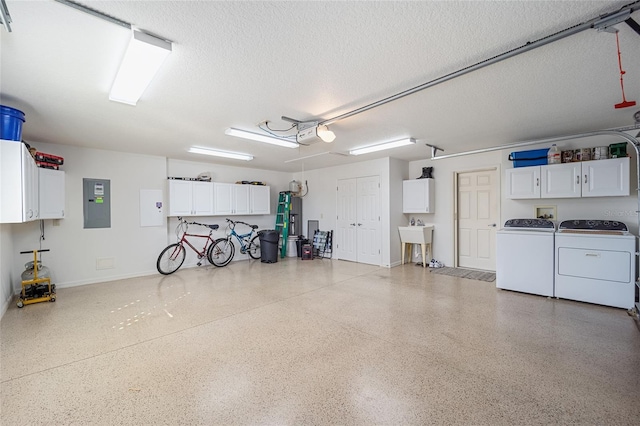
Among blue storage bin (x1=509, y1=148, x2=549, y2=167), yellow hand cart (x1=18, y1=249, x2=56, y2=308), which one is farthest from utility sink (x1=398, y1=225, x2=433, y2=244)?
yellow hand cart (x1=18, y1=249, x2=56, y2=308)

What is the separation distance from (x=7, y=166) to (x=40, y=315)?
198 centimetres

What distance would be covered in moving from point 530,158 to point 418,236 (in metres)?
2.45

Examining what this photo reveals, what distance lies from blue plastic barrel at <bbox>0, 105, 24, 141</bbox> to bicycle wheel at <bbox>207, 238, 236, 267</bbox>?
3.92 metres

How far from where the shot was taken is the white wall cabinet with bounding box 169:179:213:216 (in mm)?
5789

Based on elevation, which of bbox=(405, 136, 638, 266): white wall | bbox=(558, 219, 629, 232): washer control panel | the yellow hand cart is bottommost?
the yellow hand cart

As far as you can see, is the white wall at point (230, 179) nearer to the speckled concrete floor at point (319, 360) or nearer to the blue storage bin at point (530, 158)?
the speckled concrete floor at point (319, 360)

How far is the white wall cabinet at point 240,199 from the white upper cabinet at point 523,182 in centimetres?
530

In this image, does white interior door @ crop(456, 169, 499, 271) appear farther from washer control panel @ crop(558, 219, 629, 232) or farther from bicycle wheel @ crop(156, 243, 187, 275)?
bicycle wheel @ crop(156, 243, 187, 275)

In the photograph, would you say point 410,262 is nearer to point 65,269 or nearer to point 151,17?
point 151,17

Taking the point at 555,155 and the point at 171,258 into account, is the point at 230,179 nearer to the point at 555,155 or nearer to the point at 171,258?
the point at 171,258

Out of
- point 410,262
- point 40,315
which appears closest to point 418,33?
point 40,315

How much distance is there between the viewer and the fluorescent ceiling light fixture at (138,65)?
180 centimetres

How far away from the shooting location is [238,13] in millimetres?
1602

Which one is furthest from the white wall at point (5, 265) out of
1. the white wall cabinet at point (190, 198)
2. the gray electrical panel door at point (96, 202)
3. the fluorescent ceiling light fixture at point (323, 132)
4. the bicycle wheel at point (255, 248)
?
the fluorescent ceiling light fixture at point (323, 132)
